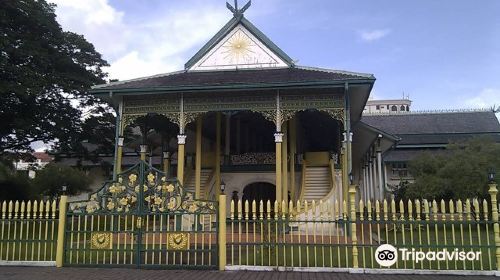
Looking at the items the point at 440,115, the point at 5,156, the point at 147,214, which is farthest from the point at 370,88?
the point at 440,115

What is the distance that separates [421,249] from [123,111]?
12292 millimetres

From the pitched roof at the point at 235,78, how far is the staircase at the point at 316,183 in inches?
184

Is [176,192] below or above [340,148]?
below

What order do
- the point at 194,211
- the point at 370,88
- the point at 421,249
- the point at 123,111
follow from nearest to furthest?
the point at 421,249 → the point at 194,211 → the point at 370,88 → the point at 123,111

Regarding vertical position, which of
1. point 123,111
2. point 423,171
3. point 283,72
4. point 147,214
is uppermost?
point 283,72

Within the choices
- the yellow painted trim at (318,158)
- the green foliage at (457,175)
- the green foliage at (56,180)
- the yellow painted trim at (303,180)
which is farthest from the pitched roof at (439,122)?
the green foliage at (56,180)

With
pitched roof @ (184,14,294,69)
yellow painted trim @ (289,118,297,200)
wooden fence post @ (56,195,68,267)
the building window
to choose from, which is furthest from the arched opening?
the building window

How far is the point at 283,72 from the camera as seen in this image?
18141 mm

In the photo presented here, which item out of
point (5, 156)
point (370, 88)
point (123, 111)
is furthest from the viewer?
point (5, 156)

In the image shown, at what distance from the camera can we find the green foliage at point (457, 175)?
19203mm

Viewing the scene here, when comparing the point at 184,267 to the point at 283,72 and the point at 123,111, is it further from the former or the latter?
the point at 283,72

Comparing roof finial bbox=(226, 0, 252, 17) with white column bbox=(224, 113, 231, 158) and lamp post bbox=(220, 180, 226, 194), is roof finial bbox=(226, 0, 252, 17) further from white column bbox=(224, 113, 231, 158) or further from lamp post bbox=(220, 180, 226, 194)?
lamp post bbox=(220, 180, 226, 194)

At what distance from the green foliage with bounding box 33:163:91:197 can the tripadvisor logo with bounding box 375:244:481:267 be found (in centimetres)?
2150

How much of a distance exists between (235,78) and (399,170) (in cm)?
1925
